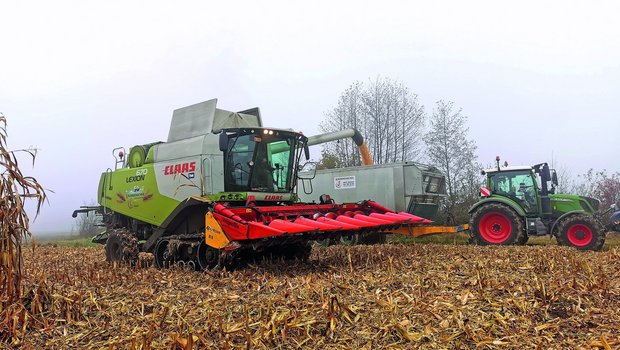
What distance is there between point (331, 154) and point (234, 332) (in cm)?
2049

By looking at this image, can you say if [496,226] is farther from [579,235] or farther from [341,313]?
[341,313]

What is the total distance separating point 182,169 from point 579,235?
8.24m

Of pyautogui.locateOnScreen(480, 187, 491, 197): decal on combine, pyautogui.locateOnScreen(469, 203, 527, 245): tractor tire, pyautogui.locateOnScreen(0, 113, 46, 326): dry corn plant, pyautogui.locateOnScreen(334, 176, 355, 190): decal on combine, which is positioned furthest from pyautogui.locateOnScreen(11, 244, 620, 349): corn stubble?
pyautogui.locateOnScreen(334, 176, 355, 190): decal on combine

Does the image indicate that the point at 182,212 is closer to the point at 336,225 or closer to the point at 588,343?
the point at 336,225

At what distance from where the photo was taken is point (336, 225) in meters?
6.41

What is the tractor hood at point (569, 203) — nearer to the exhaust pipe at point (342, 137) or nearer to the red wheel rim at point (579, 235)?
the red wheel rim at point (579, 235)

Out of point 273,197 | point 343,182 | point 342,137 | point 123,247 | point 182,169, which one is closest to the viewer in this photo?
point 273,197

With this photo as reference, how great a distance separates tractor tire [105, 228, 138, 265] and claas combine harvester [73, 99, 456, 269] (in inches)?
0.7

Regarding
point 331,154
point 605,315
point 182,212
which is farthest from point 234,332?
point 331,154

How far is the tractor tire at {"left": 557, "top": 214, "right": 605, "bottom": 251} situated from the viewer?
947cm

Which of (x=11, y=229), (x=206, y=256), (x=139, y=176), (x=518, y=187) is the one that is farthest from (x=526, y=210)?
(x=11, y=229)

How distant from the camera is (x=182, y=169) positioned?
25.4 ft

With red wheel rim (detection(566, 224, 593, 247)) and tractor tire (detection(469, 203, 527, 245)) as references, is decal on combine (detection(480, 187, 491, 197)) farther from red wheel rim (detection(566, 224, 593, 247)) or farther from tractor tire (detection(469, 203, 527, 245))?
red wheel rim (detection(566, 224, 593, 247))

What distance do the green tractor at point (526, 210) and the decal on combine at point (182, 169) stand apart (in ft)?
22.6
